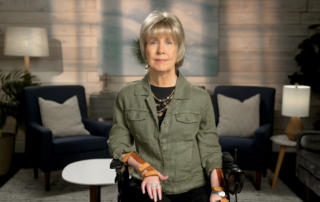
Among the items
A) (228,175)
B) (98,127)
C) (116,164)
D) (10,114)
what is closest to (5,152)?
(10,114)

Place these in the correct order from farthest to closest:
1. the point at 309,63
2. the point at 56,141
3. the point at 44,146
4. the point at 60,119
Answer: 1. the point at 309,63
2. the point at 60,119
3. the point at 56,141
4. the point at 44,146

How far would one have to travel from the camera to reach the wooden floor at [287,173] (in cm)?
296

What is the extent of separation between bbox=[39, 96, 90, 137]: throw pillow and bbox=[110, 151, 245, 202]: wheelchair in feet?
6.13

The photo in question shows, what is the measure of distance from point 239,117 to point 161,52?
7.01 feet

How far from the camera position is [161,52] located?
52.8 inches

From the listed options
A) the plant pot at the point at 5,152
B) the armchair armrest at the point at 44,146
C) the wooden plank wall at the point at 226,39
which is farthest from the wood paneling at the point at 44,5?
the armchair armrest at the point at 44,146

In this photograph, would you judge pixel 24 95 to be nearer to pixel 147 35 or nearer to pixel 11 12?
pixel 11 12

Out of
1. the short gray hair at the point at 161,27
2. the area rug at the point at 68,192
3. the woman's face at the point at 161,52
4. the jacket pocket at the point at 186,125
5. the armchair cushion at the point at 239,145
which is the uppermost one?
the short gray hair at the point at 161,27

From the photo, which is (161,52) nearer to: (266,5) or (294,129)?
(294,129)

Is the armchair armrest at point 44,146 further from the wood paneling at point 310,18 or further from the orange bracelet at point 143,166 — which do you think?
the wood paneling at point 310,18

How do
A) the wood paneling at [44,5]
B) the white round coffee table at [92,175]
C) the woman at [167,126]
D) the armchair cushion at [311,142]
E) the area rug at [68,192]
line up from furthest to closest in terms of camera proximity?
the wood paneling at [44,5]
the area rug at [68,192]
the armchair cushion at [311,142]
the white round coffee table at [92,175]
the woman at [167,126]

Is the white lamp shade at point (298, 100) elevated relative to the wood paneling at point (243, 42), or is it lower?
lower

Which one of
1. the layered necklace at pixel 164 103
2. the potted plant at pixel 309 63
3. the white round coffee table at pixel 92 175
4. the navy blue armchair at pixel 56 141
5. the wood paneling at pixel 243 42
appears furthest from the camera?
the wood paneling at pixel 243 42

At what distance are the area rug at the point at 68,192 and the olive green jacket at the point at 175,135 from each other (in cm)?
146
